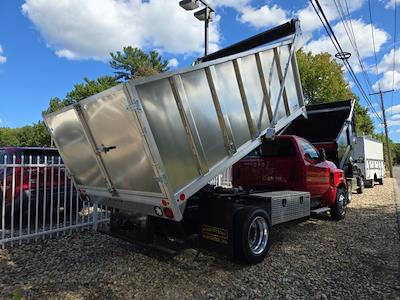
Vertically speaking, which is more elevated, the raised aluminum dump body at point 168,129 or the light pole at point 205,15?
the light pole at point 205,15

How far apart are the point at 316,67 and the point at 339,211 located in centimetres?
2194

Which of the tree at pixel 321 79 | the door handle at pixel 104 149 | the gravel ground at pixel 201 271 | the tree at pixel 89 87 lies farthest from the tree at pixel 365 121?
the door handle at pixel 104 149

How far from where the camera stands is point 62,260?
5.49 meters

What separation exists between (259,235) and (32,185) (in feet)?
14.5

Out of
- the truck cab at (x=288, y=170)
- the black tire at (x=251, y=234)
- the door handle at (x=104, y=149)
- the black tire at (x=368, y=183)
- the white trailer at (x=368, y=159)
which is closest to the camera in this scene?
the door handle at (x=104, y=149)

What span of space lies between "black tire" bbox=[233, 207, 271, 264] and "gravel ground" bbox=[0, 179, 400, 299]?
20cm

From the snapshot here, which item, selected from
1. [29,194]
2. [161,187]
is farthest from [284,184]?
[29,194]

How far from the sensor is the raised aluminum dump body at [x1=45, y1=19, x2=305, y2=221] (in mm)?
3971

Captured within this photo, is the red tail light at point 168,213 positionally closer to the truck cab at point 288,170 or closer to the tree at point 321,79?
the truck cab at point 288,170

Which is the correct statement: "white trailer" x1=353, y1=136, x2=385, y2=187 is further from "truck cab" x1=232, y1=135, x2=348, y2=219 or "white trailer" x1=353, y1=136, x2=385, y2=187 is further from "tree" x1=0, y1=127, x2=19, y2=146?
"tree" x1=0, y1=127, x2=19, y2=146

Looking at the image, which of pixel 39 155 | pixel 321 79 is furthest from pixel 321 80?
pixel 39 155

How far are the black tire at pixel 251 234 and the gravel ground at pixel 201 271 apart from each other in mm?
199

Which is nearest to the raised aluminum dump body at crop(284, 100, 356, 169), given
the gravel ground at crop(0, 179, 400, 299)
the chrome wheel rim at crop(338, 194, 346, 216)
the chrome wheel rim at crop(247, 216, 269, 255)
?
the chrome wheel rim at crop(338, 194, 346, 216)

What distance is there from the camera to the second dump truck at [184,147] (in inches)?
159
